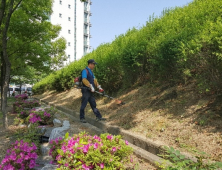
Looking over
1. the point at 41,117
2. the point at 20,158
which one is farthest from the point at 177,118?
the point at 41,117

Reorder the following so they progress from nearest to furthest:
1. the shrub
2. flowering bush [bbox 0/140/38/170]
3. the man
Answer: flowering bush [bbox 0/140/38/170] → the shrub → the man

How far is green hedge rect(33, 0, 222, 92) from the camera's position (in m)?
3.49

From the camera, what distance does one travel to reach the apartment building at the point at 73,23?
44.8 metres

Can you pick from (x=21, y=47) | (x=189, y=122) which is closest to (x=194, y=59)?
(x=189, y=122)

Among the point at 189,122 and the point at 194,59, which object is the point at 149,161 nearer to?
the point at 189,122

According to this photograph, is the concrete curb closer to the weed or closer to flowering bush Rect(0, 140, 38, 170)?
the weed

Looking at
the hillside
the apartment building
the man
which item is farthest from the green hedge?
the apartment building

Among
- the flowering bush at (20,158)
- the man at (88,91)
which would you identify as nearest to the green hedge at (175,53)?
the man at (88,91)

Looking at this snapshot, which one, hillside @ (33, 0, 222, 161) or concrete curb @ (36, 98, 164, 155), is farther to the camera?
hillside @ (33, 0, 222, 161)

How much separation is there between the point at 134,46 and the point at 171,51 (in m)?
1.89

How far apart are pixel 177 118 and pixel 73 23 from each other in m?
48.1

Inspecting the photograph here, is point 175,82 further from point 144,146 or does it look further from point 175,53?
point 144,146

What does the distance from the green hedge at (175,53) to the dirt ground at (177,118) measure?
1.28ft

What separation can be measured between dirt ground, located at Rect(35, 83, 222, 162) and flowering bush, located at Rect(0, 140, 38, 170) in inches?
83.1
